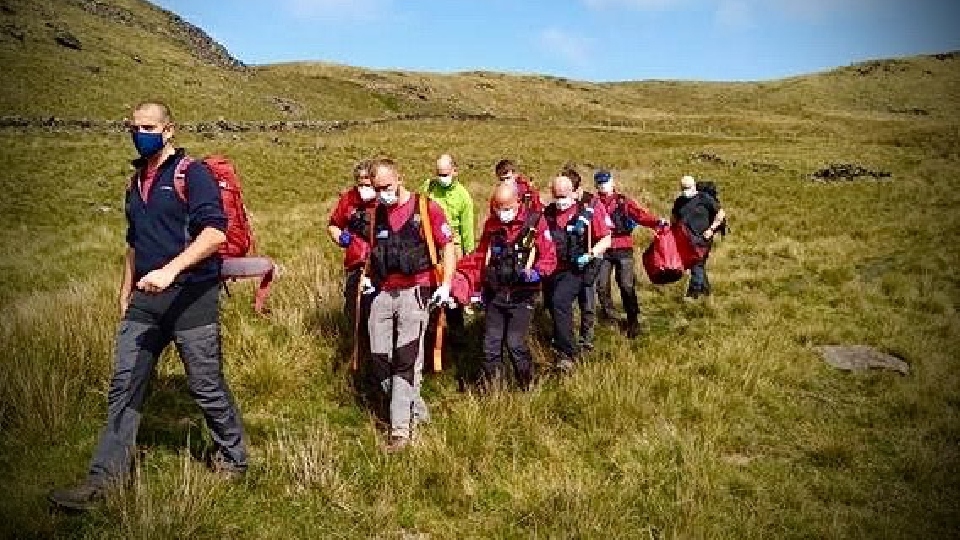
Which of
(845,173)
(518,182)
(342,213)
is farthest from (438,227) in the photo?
(845,173)

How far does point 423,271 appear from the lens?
21.1 feet

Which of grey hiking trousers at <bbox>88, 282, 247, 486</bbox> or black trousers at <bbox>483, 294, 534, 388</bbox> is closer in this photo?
grey hiking trousers at <bbox>88, 282, 247, 486</bbox>

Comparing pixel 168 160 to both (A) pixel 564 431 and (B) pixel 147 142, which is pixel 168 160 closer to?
(B) pixel 147 142

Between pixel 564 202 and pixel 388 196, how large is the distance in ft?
8.83

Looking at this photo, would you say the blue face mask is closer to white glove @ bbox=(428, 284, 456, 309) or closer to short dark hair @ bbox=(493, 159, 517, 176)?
white glove @ bbox=(428, 284, 456, 309)

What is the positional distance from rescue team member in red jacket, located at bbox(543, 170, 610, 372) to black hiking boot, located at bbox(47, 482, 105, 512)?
15.7ft

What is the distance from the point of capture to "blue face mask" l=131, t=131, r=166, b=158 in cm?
479

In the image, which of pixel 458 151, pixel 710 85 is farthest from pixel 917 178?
pixel 710 85

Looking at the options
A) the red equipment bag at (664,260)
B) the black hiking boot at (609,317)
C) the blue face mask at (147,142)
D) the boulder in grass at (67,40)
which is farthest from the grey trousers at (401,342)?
the boulder in grass at (67,40)

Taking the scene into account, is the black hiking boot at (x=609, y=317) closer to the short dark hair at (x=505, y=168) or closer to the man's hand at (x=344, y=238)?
the short dark hair at (x=505, y=168)

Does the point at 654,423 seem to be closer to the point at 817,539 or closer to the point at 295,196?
the point at 817,539

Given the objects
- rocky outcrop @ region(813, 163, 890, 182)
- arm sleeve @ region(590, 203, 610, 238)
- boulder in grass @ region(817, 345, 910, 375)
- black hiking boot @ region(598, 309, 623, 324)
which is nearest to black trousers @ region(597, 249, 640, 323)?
black hiking boot @ region(598, 309, 623, 324)

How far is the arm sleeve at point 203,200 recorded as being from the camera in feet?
15.5

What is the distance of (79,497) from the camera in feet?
15.5
